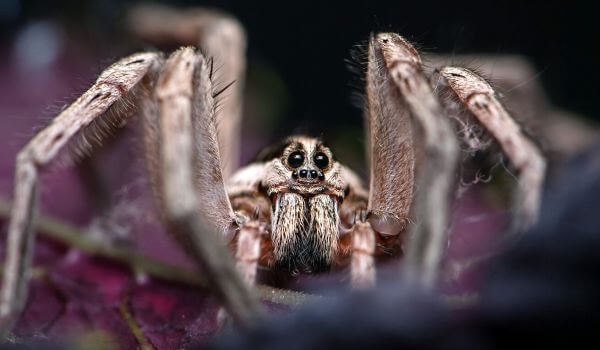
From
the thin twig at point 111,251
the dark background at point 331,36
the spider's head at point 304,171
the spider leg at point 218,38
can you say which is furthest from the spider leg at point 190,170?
the dark background at point 331,36

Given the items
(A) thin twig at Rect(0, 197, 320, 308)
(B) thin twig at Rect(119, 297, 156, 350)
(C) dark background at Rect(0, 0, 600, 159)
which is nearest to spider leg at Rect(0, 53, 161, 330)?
(B) thin twig at Rect(119, 297, 156, 350)

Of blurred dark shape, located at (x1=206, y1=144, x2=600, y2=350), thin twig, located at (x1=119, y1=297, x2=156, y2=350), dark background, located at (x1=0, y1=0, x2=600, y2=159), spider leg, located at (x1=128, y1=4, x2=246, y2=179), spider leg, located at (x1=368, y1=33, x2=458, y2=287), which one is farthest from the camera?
dark background, located at (x1=0, y1=0, x2=600, y2=159)

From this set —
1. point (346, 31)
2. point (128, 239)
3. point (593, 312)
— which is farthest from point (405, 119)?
point (346, 31)

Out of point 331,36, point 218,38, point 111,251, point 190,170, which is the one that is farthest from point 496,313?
point 331,36

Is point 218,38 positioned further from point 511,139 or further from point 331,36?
point 511,139

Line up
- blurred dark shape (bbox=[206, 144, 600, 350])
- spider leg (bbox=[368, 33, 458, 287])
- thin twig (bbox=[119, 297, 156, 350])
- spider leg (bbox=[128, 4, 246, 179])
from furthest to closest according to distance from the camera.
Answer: spider leg (bbox=[128, 4, 246, 179]), thin twig (bbox=[119, 297, 156, 350]), spider leg (bbox=[368, 33, 458, 287]), blurred dark shape (bbox=[206, 144, 600, 350])

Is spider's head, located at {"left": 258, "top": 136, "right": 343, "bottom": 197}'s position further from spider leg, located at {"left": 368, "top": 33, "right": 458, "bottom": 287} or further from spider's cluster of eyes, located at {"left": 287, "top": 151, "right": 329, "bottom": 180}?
spider leg, located at {"left": 368, "top": 33, "right": 458, "bottom": 287}

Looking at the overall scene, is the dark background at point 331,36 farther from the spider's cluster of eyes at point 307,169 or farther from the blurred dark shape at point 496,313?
the blurred dark shape at point 496,313

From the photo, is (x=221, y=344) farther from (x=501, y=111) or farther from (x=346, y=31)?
(x=346, y=31)
